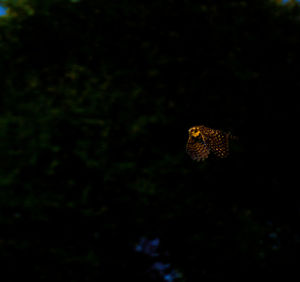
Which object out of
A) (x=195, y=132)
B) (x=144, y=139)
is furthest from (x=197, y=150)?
(x=144, y=139)

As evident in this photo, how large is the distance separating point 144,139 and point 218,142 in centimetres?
287

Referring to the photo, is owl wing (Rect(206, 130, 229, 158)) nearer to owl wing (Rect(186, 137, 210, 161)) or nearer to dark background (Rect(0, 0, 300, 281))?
owl wing (Rect(186, 137, 210, 161))

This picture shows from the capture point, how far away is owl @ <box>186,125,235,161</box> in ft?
5.48

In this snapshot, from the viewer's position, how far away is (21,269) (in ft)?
13.8

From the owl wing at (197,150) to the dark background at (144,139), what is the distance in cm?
194

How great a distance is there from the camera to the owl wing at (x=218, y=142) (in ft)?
5.41

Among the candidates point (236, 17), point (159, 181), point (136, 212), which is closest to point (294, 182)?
point (159, 181)

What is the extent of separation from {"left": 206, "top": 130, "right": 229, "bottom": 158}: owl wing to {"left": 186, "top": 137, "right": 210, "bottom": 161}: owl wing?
0.18 ft

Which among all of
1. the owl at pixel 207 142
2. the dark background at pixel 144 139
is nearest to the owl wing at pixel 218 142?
the owl at pixel 207 142

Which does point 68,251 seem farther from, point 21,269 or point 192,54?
point 192,54

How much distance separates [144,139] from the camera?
455 centimetres

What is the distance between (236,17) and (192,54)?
69 cm

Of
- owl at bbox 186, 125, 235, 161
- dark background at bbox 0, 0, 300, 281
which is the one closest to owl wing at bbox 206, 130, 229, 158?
owl at bbox 186, 125, 235, 161

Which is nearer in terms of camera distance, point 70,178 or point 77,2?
point 70,178
